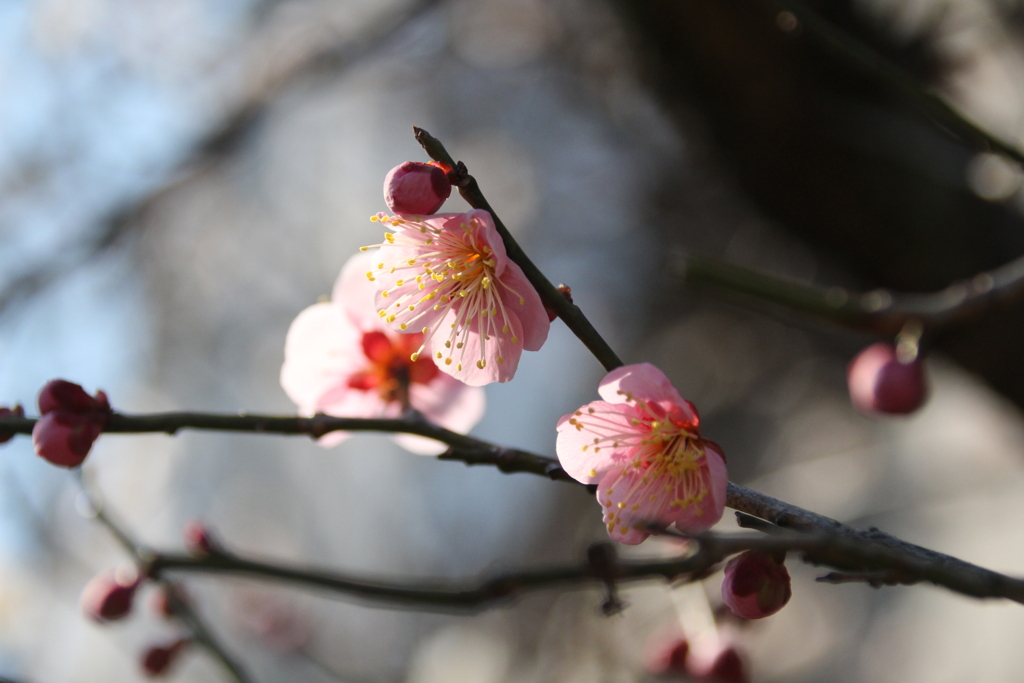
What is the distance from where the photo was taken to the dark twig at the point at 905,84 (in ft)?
3.75

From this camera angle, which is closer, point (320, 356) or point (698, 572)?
point (698, 572)

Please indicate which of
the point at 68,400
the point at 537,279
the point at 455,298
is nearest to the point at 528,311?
the point at 537,279

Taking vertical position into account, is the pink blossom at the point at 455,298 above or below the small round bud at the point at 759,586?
above

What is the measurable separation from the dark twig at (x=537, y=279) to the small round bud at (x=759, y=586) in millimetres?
228

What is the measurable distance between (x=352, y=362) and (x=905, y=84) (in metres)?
0.96

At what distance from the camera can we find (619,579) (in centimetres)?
45

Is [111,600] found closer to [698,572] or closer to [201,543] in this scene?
[201,543]

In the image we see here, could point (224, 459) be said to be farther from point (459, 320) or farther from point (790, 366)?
point (459, 320)

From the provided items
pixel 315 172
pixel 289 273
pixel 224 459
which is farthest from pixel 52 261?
pixel 224 459

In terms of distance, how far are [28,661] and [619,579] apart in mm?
2828

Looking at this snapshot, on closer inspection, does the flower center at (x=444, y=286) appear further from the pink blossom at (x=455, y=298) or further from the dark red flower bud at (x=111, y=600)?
the dark red flower bud at (x=111, y=600)

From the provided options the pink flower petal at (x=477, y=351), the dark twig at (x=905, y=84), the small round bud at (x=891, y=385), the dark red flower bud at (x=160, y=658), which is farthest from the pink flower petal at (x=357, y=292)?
the small round bud at (x=891, y=385)

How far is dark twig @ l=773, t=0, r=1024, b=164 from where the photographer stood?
3.75 feet

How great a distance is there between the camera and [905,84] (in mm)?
1185
